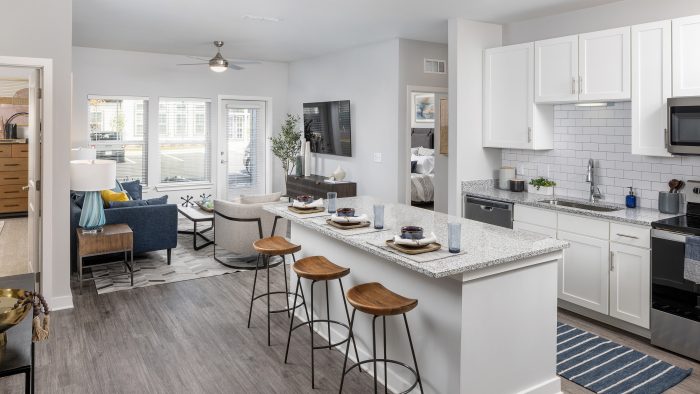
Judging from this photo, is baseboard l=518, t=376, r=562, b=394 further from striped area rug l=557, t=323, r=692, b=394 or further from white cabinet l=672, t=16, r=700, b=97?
white cabinet l=672, t=16, r=700, b=97

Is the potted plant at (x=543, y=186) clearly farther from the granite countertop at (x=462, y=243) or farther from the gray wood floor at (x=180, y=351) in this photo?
the granite countertop at (x=462, y=243)

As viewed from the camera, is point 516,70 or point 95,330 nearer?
point 95,330

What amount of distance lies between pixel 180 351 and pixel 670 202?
3867mm

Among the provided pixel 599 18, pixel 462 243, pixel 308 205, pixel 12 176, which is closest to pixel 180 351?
pixel 308 205

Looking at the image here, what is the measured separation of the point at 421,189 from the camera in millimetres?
8945

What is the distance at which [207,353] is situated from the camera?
3.54m

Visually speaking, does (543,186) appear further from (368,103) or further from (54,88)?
(54,88)

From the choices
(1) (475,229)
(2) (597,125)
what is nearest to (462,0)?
(2) (597,125)

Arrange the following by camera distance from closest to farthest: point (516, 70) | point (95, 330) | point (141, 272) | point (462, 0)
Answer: point (95, 330), point (462, 0), point (516, 70), point (141, 272)

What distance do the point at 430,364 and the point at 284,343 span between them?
1.27m

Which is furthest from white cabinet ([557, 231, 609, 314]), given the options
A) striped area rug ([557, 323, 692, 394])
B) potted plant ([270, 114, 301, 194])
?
potted plant ([270, 114, 301, 194])

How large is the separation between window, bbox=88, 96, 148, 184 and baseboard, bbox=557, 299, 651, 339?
6.90m

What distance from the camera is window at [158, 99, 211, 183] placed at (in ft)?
28.5

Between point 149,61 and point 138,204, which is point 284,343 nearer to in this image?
point 138,204
